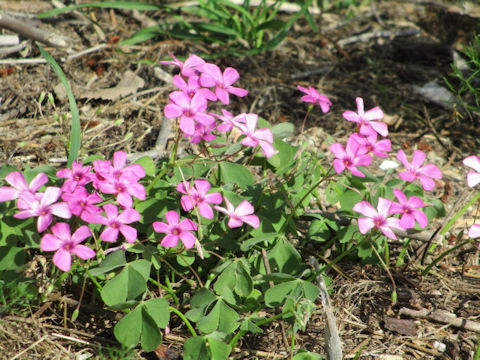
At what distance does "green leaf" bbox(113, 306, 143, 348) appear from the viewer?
1.59 metres

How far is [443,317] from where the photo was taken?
1.88m

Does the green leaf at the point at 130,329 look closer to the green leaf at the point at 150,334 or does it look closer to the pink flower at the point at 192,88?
the green leaf at the point at 150,334

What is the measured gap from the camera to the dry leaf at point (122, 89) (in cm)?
282

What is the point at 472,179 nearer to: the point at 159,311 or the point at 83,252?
the point at 159,311

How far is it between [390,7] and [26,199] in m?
3.81

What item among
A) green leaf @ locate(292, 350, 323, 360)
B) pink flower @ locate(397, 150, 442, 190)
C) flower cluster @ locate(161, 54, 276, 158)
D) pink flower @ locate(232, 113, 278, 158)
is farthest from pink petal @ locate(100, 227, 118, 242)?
pink flower @ locate(397, 150, 442, 190)

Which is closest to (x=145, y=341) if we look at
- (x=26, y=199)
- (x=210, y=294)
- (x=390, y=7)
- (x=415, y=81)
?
(x=210, y=294)

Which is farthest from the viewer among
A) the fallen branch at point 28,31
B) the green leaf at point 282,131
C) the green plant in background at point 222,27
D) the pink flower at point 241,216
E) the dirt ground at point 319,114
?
the green plant in background at point 222,27

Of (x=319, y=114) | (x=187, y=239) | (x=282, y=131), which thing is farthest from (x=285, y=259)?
(x=319, y=114)

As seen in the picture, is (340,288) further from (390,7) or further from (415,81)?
(390,7)

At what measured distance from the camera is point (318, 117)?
3.05 m

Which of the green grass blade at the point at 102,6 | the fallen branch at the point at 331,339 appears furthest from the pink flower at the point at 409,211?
the green grass blade at the point at 102,6

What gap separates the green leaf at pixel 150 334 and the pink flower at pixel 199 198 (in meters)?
0.38

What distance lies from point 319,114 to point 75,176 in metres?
1.86
